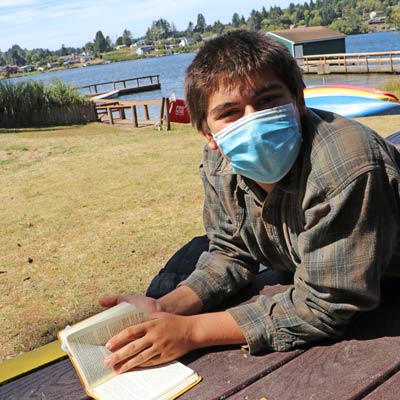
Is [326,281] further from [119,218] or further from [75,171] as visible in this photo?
[75,171]

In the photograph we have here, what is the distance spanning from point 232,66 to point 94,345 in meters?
0.93

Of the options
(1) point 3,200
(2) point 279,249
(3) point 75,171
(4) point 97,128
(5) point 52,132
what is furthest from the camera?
(4) point 97,128

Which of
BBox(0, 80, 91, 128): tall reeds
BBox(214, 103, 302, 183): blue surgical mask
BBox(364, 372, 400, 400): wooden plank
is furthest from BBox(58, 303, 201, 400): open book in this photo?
BBox(0, 80, 91, 128): tall reeds

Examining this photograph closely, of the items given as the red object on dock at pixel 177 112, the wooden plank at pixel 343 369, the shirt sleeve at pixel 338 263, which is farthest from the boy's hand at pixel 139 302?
the red object on dock at pixel 177 112

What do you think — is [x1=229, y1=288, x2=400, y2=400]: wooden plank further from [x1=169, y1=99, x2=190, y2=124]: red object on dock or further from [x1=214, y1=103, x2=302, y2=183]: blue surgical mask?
[x1=169, y1=99, x2=190, y2=124]: red object on dock

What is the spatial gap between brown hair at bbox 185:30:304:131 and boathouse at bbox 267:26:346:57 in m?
41.7

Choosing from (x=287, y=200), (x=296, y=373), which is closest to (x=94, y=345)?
(x=296, y=373)

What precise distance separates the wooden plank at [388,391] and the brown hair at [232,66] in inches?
33.7

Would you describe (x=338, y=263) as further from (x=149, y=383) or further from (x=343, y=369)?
(x=149, y=383)

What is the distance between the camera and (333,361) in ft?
5.03

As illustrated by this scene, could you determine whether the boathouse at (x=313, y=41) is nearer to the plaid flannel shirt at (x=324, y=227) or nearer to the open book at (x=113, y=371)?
the plaid flannel shirt at (x=324, y=227)

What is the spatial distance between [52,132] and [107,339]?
48.7 ft

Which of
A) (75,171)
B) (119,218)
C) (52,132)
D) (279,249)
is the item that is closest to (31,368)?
(279,249)

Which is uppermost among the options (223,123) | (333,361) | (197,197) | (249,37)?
(249,37)
